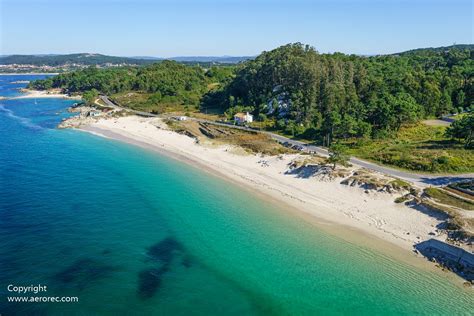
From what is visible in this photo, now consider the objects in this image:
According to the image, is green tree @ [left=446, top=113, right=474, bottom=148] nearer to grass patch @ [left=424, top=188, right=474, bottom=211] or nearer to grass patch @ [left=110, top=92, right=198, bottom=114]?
grass patch @ [left=424, top=188, right=474, bottom=211]

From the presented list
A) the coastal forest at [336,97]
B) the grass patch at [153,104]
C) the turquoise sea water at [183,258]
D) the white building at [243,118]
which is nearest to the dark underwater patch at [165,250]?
the turquoise sea water at [183,258]

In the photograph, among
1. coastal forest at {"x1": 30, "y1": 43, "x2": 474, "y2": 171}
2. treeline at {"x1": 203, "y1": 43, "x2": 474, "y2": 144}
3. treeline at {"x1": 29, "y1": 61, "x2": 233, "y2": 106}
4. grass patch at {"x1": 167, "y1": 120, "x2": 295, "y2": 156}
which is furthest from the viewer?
treeline at {"x1": 29, "y1": 61, "x2": 233, "y2": 106}

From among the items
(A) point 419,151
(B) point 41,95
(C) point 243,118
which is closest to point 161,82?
(B) point 41,95

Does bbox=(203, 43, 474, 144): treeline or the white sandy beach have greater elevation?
bbox=(203, 43, 474, 144): treeline

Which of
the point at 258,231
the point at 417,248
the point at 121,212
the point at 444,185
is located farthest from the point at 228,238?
the point at 444,185

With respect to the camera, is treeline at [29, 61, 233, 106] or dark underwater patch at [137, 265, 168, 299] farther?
treeline at [29, 61, 233, 106]

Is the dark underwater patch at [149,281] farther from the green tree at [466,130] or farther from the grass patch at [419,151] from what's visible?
the green tree at [466,130]

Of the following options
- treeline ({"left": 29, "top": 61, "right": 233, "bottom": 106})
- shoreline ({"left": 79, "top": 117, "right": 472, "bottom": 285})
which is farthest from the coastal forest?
shoreline ({"left": 79, "top": 117, "right": 472, "bottom": 285})

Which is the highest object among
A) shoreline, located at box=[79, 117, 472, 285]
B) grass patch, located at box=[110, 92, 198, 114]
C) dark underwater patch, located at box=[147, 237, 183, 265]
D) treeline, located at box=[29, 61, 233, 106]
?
treeline, located at box=[29, 61, 233, 106]
